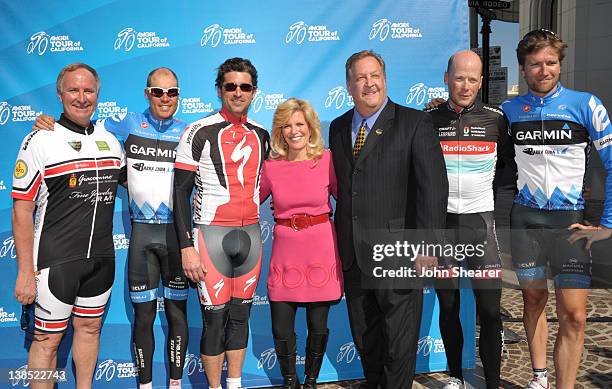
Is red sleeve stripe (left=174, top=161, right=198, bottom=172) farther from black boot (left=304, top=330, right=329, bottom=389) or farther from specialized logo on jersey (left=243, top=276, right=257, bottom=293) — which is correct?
black boot (left=304, top=330, right=329, bottom=389)

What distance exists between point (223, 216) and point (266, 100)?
1376mm

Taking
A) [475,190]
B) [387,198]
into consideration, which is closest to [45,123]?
[387,198]

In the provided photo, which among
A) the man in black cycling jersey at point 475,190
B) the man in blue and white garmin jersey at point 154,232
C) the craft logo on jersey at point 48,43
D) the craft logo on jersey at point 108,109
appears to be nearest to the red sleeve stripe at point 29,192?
the man in blue and white garmin jersey at point 154,232

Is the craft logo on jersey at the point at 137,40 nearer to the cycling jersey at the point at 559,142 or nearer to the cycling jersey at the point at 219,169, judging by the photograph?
the cycling jersey at the point at 219,169

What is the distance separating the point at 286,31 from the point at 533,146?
2.20 meters

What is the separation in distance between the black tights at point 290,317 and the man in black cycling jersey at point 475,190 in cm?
89

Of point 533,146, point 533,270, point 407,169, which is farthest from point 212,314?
point 533,146

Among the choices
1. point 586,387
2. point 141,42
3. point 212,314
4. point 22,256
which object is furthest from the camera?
point 141,42

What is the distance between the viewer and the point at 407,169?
2760 mm

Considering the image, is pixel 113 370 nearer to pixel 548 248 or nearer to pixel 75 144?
pixel 75 144

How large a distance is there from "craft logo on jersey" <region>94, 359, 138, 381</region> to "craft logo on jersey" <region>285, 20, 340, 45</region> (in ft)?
10.3

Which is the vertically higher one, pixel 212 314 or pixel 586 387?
pixel 212 314

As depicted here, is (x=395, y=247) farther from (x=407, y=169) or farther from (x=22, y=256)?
(x=22, y=256)

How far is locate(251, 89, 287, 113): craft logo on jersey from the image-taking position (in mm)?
3887
